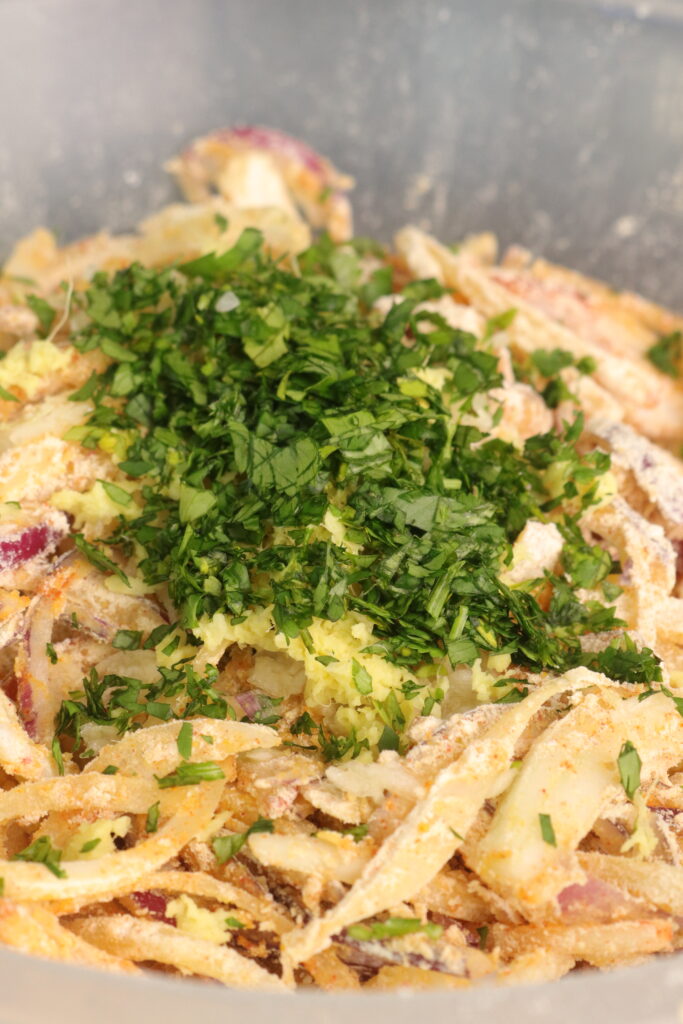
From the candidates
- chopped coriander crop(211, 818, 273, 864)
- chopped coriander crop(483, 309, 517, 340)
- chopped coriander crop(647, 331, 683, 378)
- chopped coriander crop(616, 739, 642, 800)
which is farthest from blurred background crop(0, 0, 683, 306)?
chopped coriander crop(211, 818, 273, 864)

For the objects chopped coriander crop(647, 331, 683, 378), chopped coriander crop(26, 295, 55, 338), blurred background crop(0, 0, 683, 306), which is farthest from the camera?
blurred background crop(0, 0, 683, 306)

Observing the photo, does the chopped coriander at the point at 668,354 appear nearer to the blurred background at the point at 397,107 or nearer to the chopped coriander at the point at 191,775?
the blurred background at the point at 397,107

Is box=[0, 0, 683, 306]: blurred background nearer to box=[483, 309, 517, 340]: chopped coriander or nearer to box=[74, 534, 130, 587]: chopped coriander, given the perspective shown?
box=[483, 309, 517, 340]: chopped coriander

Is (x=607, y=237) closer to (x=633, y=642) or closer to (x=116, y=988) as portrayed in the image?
(x=633, y=642)

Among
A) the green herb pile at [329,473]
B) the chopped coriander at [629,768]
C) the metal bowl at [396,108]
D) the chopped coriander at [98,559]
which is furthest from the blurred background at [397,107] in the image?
the chopped coriander at [629,768]

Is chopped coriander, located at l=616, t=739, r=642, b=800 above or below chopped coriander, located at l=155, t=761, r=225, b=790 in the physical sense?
above

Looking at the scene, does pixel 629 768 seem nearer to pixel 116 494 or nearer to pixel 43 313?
pixel 116 494
